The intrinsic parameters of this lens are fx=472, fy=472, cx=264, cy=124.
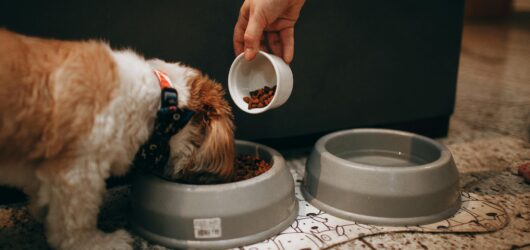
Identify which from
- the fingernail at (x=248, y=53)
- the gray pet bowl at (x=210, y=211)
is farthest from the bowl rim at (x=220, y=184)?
the fingernail at (x=248, y=53)

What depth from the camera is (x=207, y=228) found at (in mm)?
1337

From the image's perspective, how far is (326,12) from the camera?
1879mm

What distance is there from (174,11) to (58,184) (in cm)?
74

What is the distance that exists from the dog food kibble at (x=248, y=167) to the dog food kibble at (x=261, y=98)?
20cm

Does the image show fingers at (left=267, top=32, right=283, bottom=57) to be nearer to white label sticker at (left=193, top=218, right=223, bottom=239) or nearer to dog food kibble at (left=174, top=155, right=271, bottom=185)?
dog food kibble at (left=174, top=155, right=271, bottom=185)

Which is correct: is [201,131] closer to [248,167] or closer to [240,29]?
[248,167]

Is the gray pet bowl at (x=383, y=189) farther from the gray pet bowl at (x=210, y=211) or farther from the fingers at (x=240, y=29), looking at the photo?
the fingers at (x=240, y=29)

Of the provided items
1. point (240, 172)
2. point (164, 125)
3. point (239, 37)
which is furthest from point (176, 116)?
point (239, 37)

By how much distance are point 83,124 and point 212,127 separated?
1.12 feet

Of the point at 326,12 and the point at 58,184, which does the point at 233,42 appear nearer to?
the point at 326,12

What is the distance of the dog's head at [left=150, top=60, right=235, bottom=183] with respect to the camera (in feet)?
4.33

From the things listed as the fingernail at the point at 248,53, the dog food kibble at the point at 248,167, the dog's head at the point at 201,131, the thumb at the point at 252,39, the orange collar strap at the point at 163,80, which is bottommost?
the dog food kibble at the point at 248,167

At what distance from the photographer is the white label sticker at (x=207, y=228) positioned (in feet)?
4.36

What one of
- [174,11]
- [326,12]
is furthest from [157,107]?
[326,12]
